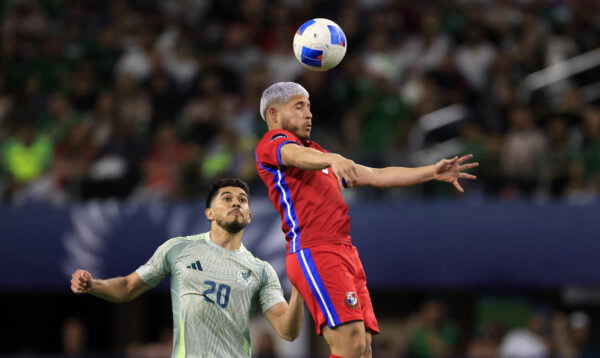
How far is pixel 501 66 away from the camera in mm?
15023

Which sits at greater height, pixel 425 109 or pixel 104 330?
pixel 425 109

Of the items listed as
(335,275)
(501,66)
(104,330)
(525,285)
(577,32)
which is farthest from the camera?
(104,330)

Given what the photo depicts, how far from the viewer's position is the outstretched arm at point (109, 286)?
718 centimetres

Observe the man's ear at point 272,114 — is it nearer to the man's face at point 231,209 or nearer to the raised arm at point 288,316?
the man's face at point 231,209

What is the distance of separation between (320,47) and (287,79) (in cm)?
784

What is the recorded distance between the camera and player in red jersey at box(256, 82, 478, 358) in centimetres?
714

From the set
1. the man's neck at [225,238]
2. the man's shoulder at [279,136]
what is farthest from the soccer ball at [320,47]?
the man's neck at [225,238]

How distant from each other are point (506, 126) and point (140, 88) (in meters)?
5.78

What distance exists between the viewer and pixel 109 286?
7.45 metres

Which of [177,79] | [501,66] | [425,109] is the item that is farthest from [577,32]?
[177,79]

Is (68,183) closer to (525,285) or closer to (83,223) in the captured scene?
(83,223)

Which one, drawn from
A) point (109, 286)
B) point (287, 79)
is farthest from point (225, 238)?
point (287, 79)

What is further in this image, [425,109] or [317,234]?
[425,109]

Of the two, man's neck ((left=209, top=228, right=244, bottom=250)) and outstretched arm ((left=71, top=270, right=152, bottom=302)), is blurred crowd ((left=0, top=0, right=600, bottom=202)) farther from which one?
outstretched arm ((left=71, top=270, right=152, bottom=302))
